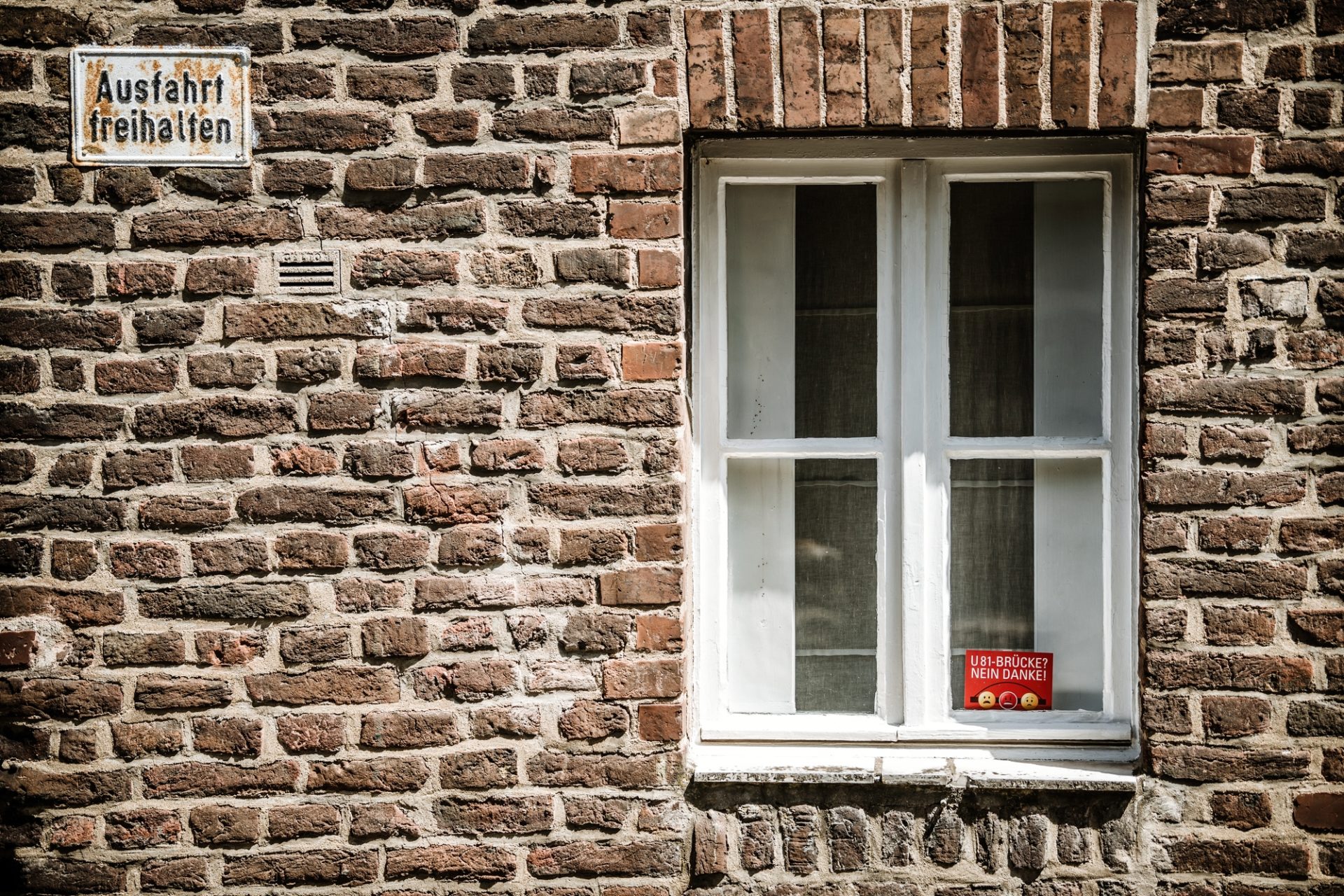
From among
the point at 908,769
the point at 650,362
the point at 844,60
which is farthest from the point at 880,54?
the point at 908,769

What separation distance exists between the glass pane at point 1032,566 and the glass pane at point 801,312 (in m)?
0.35

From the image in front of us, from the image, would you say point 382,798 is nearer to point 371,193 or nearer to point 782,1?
point 371,193

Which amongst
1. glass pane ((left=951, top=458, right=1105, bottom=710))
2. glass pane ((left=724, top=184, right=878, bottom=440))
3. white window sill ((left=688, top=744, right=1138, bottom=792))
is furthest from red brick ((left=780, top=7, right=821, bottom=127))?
white window sill ((left=688, top=744, right=1138, bottom=792))

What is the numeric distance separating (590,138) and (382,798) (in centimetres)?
162

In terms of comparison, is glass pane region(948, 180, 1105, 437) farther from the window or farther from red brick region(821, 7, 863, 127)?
red brick region(821, 7, 863, 127)

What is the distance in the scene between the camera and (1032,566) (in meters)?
2.41

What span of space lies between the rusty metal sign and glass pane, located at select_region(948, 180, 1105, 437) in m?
1.76

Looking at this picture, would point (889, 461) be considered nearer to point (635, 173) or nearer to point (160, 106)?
point (635, 173)

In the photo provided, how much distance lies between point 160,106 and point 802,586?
1.93 meters

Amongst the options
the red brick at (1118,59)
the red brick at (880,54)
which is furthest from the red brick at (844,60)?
the red brick at (1118,59)

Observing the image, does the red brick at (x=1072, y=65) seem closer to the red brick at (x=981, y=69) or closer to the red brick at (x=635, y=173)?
the red brick at (x=981, y=69)

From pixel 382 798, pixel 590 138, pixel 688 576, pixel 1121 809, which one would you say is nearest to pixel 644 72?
pixel 590 138

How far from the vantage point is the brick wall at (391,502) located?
2.23 meters

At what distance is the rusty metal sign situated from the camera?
224cm
